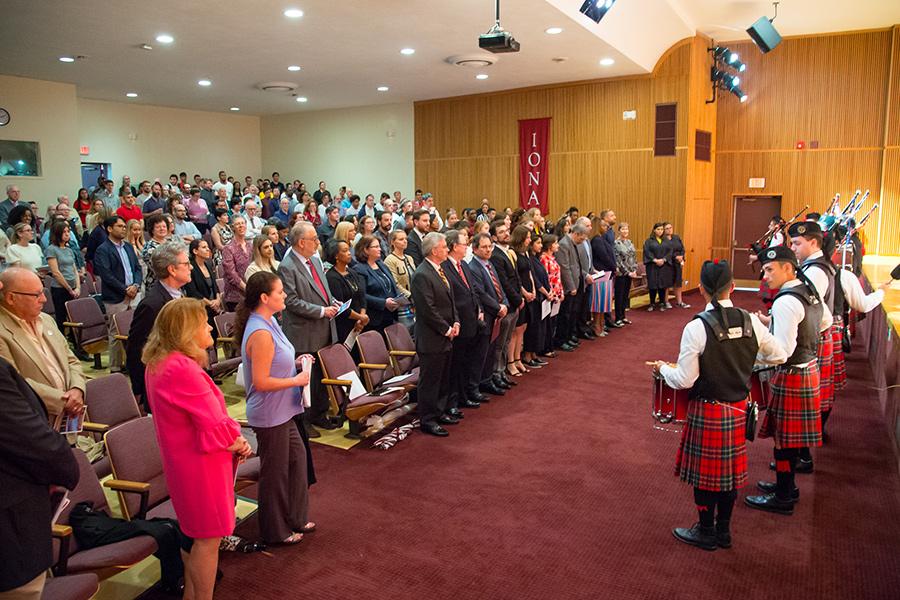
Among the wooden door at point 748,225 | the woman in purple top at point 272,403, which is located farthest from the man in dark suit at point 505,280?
the wooden door at point 748,225

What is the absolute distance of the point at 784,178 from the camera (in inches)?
512

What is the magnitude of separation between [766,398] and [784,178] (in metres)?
11.0

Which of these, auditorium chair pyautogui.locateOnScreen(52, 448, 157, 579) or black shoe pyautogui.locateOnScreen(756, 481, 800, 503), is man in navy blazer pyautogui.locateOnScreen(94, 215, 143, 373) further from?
black shoe pyautogui.locateOnScreen(756, 481, 800, 503)

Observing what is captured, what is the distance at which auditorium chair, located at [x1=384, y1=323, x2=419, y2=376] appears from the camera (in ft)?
18.2

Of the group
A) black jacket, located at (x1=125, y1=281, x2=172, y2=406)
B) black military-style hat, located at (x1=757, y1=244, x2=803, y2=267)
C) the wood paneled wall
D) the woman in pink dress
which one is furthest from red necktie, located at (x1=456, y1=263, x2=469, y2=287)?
the wood paneled wall

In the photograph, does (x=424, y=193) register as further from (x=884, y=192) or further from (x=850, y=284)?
(x=850, y=284)

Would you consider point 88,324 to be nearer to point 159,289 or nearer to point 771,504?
point 159,289

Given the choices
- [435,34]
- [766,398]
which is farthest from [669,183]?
[766,398]

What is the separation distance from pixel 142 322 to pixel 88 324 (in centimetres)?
301

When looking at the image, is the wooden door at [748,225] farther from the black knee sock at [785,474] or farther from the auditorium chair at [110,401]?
the auditorium chair at [110,401]

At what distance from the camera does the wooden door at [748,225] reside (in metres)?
13.3

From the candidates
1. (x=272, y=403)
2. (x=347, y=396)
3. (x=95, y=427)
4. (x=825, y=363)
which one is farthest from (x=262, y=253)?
(x=825, y=363)

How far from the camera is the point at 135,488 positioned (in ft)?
9.47

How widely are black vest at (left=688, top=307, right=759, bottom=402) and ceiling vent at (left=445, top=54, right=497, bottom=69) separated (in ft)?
28.0
